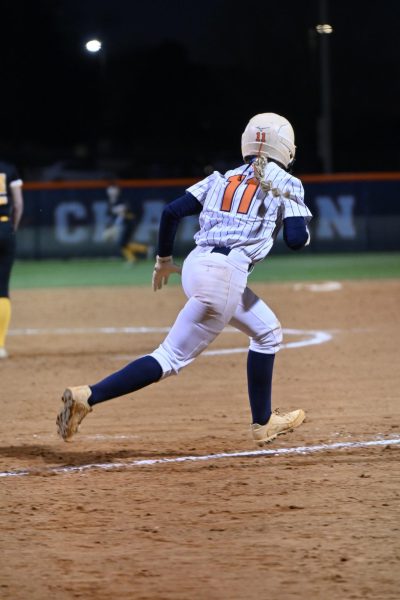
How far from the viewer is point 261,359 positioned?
7242mm

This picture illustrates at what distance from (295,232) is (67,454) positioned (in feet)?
6.43

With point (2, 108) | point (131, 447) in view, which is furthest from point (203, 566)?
point (2, 108)

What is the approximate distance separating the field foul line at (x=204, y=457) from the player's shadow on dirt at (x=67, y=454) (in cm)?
12

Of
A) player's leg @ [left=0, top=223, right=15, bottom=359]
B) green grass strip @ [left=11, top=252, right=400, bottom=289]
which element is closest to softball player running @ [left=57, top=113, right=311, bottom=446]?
player's leg @ [left=0, top=223, right=15, bottom=359]

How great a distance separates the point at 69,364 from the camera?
11227 mm

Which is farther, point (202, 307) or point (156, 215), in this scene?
point (156, 215)

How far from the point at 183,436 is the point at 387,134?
44.9 metres

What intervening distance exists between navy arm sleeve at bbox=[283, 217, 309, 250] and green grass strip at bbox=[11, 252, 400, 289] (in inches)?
541

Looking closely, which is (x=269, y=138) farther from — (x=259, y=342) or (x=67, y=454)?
(x=67, y=454)

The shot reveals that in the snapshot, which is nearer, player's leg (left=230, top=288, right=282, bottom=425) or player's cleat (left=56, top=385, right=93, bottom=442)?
player's cleat (left=56, top=385, right=93, bottom=442)

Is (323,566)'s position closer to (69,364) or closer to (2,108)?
(69,364)

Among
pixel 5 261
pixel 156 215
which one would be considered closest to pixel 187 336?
pixel 5 261

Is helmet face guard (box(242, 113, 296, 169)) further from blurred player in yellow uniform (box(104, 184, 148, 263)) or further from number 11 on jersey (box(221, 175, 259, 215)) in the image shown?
blurred player in yellow uniform (box(104, 184, 148, 263))

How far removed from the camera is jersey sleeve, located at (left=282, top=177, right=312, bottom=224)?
675 cm
